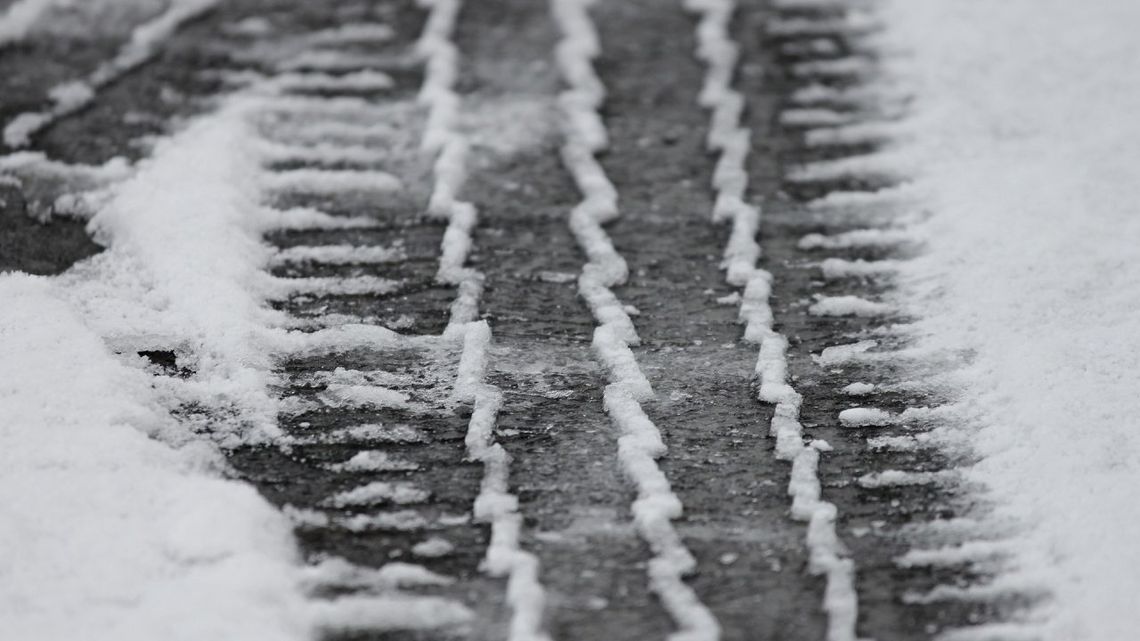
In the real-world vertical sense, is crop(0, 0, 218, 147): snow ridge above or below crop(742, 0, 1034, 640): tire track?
above

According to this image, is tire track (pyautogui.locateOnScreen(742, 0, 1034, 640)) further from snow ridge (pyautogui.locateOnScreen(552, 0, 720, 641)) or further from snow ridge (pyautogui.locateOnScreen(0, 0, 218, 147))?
snow ridge (pyautogui.locateOnScreen(0, 0, 218, 147))

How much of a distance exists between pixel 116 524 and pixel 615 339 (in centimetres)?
75

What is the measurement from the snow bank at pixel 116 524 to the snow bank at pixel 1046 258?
0.88 metres

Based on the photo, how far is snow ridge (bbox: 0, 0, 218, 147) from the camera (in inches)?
96.2

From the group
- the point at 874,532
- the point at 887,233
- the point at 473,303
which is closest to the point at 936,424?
the point at 874,532

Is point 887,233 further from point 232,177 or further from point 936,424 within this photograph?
point 232,177

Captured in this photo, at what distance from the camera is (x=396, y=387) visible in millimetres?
1799

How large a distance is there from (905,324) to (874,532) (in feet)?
1.61

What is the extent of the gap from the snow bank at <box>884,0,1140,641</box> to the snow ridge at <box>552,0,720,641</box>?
397mm

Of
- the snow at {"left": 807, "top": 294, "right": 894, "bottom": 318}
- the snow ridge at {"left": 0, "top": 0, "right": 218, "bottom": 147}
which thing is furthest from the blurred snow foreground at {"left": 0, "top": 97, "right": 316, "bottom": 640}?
the snow at {"left": 807, "top": 294, "right": 894, "bottom": 318}

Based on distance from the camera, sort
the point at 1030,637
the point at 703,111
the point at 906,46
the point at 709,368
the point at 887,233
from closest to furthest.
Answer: the point at 1030,637 → the point at 709,368 → the point at 887,233 → the point at 703,111 → the point at 906,46

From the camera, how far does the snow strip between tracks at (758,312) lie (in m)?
1.49

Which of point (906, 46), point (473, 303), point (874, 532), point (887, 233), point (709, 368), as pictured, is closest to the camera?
point (874, 532)

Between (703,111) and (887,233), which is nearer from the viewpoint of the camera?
(887,233)
